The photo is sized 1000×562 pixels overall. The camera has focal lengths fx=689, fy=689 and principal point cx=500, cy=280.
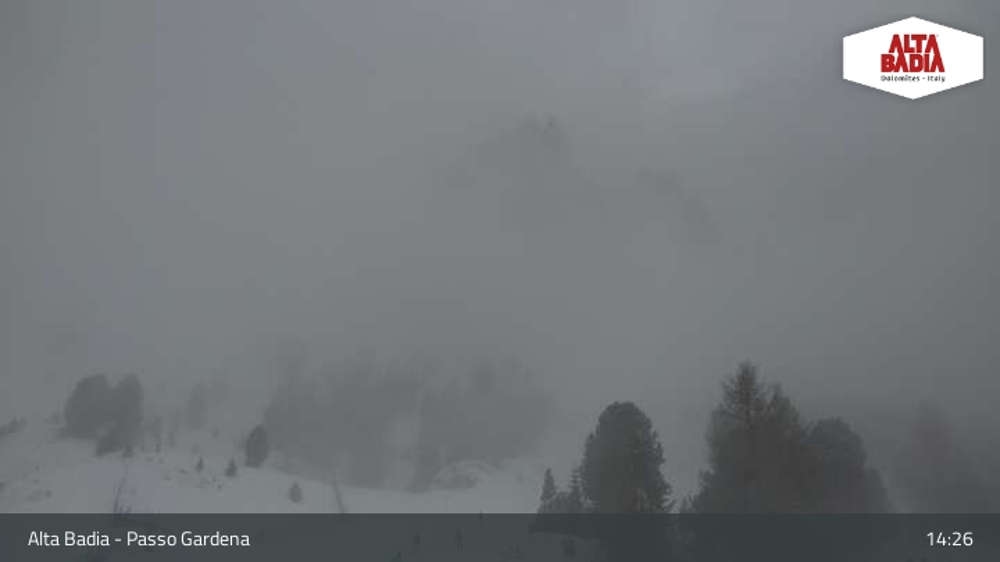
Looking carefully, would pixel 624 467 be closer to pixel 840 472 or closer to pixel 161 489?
pixel 840 472

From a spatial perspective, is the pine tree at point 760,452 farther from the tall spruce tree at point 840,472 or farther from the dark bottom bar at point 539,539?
the tall spruce tree at point 840,472

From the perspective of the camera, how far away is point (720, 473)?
28.7m

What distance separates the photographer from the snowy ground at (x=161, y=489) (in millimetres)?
50312

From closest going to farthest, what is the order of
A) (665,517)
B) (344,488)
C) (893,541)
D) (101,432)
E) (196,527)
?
(665,517)
(893,541)
(196,527)
(101,432)
(344,488)

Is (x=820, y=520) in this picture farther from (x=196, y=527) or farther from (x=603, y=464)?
(x=196, y=527)

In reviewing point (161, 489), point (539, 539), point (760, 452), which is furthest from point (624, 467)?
point (161, 489)

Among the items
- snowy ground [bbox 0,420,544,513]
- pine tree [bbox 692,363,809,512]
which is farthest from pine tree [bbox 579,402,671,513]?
snowy ground [bbox 0,420,544,513]

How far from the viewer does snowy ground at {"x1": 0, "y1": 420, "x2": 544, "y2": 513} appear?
5031 cm

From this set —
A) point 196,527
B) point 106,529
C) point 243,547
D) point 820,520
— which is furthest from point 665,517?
point 106,529

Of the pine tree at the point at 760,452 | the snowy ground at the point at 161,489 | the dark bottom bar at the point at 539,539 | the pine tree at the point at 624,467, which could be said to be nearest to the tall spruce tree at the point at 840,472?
the dark bottom bar at the point at 539,539

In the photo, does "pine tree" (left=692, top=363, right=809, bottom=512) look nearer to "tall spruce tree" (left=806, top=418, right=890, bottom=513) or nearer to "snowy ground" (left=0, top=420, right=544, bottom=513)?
"tall spruce tree" (left=806, top=418, right=890, bottom=513)

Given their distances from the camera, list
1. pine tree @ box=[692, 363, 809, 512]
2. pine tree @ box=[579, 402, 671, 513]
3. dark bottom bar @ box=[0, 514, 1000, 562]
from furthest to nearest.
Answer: pine tree @ box=[579, 402, 671, 513], dark bottom bar @ box=[0, 514, 1000, 562], pine tree @ box=[692, 363, 809, 512]

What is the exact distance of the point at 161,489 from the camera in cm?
5541

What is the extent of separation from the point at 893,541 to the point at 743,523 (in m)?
13.4
